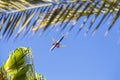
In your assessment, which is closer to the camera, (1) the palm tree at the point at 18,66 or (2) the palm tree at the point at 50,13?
(2) the palm tree at the point at 50,13

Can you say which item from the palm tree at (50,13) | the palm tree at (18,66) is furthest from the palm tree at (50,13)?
the palm tree at (18,66)

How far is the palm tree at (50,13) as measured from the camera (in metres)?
2.31

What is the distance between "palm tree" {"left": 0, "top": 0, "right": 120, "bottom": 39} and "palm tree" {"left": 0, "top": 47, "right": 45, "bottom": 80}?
7.56m

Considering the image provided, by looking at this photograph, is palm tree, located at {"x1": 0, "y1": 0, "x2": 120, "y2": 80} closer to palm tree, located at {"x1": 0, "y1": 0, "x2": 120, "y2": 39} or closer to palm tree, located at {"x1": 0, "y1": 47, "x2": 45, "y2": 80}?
palm tree, located at {"x1": 0, "y1": 0, "x2": 120, "y2": 39}

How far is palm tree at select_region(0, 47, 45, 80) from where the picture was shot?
10453 millimetres

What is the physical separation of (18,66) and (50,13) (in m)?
8.21

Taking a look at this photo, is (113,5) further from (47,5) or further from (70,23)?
(47,5)

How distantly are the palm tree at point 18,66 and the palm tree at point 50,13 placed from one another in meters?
7.56

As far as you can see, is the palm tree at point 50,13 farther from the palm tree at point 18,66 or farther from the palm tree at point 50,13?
the palm tree at point 18,66

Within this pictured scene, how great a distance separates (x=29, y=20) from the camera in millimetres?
2654

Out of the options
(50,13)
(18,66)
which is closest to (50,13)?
(50,13)

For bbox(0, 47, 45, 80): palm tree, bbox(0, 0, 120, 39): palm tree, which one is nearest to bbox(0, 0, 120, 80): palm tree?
bbox(0, 0, 120, 39): palm tree

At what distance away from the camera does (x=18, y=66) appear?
35.0 feet

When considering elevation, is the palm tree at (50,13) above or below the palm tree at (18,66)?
below
